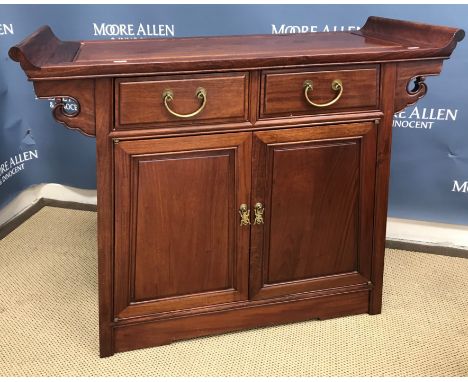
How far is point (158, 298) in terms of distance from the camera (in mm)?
1774

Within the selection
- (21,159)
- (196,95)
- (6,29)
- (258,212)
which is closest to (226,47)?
(196,95)

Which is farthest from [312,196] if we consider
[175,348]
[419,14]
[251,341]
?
[419,14]

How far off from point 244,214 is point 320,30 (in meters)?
0.90

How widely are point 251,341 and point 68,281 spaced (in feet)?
2.34

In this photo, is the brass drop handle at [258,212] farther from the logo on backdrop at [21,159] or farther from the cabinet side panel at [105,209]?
the logo on backdrop at [21,159]

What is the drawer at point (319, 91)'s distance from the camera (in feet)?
5.42

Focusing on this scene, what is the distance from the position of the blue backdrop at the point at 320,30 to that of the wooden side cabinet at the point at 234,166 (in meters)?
0.38

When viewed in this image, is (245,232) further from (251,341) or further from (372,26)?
(372,26)

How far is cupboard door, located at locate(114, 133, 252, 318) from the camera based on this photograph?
1642 mm

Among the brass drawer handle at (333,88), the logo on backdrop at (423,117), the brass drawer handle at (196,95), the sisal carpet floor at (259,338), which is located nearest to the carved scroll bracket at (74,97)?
the brass drawer handle at (196,95)

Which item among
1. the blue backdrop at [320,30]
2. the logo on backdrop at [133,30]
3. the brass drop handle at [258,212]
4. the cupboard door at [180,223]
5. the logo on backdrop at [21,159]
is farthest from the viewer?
the logo on backdrop at [21,159]

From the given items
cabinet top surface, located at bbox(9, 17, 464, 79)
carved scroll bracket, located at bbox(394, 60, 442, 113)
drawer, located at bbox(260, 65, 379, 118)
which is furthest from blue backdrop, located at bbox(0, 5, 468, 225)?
drawer, located at bbox(260, 65, 379, 118)

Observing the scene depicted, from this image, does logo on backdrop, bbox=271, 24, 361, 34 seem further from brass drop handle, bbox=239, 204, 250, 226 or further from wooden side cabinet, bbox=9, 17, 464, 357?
brass drop handle, bbox=239, 204, 250, 226

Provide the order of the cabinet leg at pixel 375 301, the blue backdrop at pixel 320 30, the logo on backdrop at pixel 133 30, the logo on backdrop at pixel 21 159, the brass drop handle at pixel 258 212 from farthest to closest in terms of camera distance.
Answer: the logo on backdrop at pixel 21 159 → the logo on backdrop at pixel 133 30 → the blue backdrop at pixel 320 30 → the cabinet leg at pixel 375 301 → the brass drop handle at pixel 258 212
